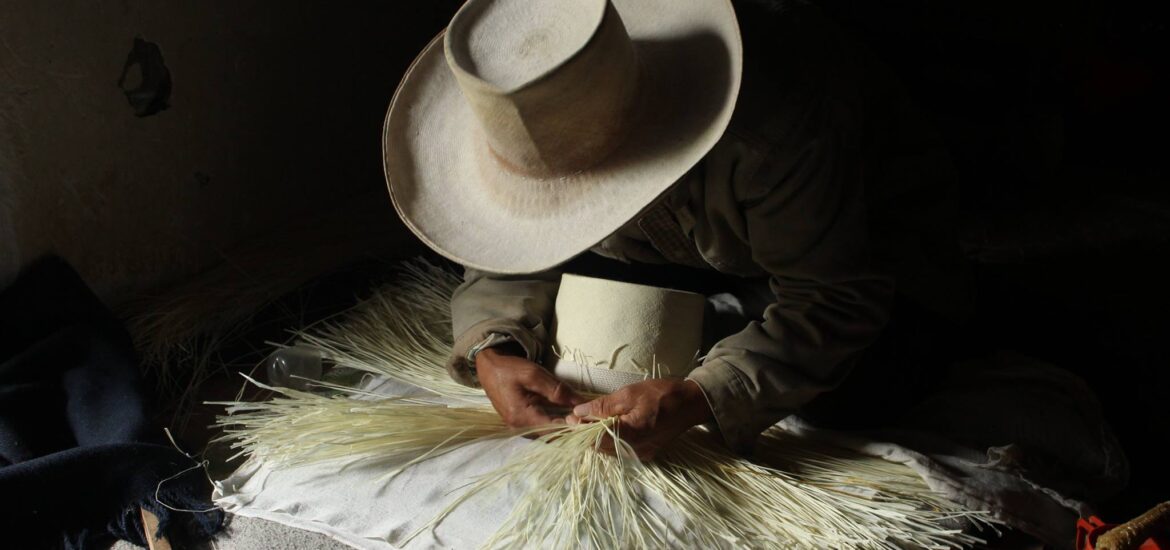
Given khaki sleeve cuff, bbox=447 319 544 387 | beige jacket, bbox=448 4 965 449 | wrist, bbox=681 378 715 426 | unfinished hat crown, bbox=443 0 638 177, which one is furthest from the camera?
khaki sleeve cuff, bbox=447 319 544 387

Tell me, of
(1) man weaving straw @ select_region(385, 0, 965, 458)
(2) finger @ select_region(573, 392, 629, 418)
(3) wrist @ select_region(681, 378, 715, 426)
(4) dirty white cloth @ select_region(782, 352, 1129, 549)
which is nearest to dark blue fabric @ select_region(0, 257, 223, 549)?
(1) man weaving straw @ select_region(385, 0, 965, 458)

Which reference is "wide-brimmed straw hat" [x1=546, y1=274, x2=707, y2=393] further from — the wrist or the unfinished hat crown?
the unfinished hat crown

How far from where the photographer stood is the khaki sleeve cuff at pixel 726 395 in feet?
5.17

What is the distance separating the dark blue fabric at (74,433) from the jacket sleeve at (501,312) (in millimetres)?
526

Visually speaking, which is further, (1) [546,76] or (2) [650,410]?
(2) [650,410]

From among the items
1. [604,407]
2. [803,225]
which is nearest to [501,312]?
[604,407]

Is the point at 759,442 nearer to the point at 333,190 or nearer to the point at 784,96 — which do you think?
the point at 784,96

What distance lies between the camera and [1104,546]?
4.66 feet

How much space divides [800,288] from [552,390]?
0.44 metres

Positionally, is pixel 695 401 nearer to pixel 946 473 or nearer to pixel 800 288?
pixel 800 288

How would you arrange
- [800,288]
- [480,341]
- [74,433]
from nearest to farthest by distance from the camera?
[800,288], [480,341], [74,433]

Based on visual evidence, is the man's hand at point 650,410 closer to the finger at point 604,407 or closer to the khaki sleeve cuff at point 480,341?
the finger at point 604,407

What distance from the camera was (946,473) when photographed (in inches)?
63.4

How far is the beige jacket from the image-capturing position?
57.5 inches
